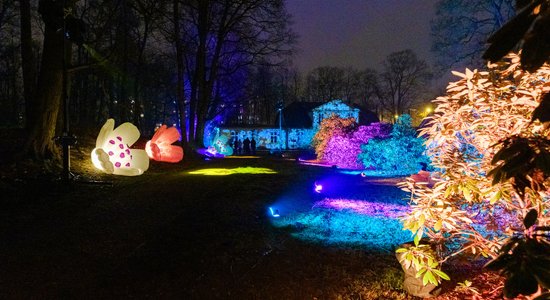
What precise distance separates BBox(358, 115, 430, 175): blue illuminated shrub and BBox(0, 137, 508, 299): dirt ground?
398 inches

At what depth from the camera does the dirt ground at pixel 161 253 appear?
12.8 ft

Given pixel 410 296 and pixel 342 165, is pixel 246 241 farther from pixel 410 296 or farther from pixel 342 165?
pixel 342 165

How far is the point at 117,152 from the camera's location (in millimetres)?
11062

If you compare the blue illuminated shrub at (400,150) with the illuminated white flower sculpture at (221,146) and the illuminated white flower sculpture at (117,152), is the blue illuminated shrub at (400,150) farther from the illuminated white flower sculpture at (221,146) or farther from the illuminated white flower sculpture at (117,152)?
the illuminated white flower sculpture at (221,146)

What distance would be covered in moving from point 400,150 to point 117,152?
40.0 feet

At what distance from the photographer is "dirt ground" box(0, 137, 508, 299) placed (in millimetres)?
3914

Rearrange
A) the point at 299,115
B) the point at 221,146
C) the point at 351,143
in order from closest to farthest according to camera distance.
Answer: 1. the point at 351,143
2. the point at 221,146
3. the point at 299,115

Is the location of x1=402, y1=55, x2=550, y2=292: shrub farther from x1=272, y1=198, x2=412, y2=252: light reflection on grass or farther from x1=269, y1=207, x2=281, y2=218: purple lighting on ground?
x1=269, y1=207, x2=281, y2=218: purple lighting on ground

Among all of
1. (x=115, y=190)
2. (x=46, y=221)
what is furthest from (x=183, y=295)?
(x=115, y=190)

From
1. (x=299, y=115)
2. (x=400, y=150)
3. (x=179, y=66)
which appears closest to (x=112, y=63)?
(x=179, y=66)

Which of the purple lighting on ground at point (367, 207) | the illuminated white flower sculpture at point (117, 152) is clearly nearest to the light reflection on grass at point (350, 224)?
the purple lighting on ground at point (367, 207)

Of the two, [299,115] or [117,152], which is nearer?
[117,152]

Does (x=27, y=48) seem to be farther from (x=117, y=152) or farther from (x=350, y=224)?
(x=350, y=224)

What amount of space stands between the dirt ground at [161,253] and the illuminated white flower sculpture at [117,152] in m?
1.65
